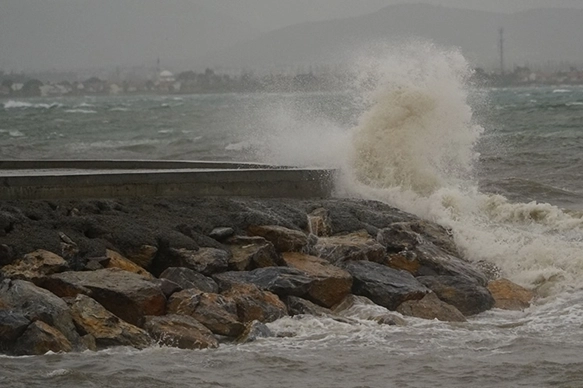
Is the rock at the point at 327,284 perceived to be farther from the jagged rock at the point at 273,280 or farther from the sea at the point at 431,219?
the sea at the point at 431,219

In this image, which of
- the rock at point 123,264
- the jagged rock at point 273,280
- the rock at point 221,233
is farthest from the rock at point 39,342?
the rock at point 221,233

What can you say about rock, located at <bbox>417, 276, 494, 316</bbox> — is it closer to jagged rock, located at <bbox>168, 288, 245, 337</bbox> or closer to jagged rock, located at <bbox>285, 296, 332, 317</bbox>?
jagged rock, located at <bbox>285, 296, 332, 317</bbox>

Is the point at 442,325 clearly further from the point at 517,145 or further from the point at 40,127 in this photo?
the point at 40,127

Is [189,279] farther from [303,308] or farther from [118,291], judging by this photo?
[303,308]

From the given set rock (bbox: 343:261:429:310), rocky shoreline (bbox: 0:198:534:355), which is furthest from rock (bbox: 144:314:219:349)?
rock (bbox: 343:261:429:310)

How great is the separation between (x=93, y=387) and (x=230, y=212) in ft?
13.6

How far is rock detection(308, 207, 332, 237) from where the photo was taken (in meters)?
12.2

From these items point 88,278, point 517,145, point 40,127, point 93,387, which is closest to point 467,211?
point 88,278

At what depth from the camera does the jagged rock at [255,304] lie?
973cm

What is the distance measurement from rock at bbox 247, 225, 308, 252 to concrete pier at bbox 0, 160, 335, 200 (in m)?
1.31

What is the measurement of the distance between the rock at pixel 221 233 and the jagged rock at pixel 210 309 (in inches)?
60.5

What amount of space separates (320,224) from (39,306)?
408 cm

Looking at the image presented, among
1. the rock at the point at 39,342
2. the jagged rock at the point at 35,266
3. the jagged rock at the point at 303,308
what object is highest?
the jagged rock at the point at 35,266

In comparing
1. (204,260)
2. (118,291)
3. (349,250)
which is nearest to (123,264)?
(204,260)
